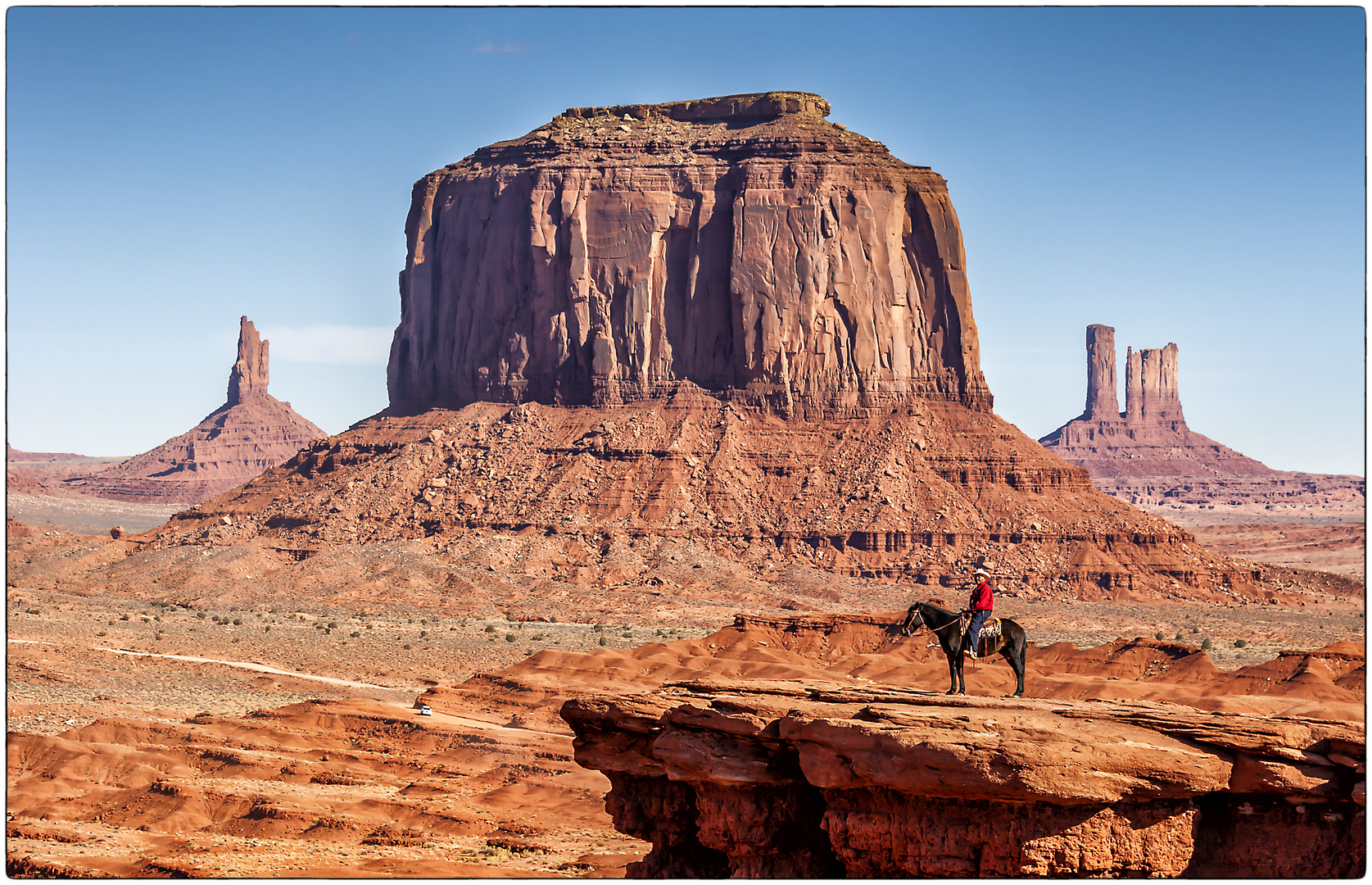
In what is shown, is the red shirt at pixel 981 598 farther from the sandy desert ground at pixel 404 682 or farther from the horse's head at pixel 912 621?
the sandy desert ground at pixel 404 682

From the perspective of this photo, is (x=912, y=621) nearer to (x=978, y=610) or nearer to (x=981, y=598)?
(x=978, y=610)

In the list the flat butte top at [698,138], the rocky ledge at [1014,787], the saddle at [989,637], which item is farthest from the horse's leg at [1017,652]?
the flat butte top at [698,138]

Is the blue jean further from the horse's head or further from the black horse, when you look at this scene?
the horse's head

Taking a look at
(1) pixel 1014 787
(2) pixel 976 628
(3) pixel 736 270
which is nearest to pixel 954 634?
(2) pixel 976 628

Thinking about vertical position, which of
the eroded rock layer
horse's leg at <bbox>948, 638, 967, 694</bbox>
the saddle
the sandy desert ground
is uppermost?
the eroded rock layer

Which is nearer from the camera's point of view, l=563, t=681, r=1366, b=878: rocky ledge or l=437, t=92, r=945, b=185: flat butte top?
l=563, t=681, r=1366, b=878: rocky ledge

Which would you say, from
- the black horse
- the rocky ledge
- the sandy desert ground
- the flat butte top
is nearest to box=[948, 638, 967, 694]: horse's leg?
the black horse
